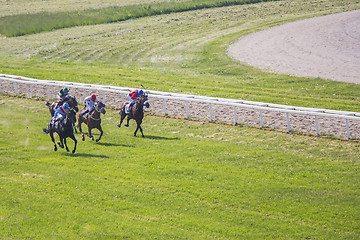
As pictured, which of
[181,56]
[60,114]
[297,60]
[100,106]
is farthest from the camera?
[181,56]

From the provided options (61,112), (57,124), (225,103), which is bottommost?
(225,103)

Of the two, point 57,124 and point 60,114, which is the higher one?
point 60,114

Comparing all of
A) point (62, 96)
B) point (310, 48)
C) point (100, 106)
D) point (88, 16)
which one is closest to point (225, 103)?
point (100, 106)

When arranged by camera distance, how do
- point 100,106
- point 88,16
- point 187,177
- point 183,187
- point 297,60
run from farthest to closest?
point 88,16, point 297,60, point 100,106, point 187,177, point 183,187

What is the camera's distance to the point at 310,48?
38188mm

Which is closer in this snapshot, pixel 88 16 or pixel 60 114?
pixel 60 114

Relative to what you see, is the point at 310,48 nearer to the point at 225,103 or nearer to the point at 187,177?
the point at 225,103

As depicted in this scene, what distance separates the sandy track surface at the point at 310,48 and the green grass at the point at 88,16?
664 inches

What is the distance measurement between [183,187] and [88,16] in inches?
1876

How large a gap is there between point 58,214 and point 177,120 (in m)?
10.3

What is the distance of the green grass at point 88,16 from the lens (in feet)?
176

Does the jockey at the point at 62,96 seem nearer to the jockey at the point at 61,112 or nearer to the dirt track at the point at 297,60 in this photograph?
the jockey at the point at 61,112

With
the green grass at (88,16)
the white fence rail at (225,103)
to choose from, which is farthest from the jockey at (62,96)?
the green grass at (88,16)

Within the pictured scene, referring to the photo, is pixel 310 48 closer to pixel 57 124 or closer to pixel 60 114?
pixel 60 114
